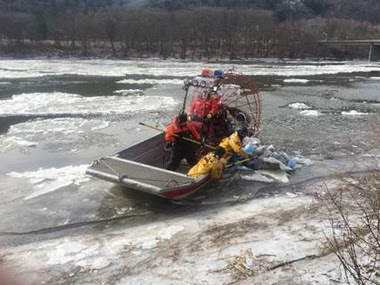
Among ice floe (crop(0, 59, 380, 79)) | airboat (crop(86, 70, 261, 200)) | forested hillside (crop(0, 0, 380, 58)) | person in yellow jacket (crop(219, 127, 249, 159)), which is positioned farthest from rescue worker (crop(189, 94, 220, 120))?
forested hillside (crop(0, 0, 380, 58))

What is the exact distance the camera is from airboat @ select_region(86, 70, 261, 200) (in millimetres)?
7152

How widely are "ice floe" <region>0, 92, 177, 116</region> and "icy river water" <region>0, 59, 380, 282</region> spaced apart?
0.04 metres

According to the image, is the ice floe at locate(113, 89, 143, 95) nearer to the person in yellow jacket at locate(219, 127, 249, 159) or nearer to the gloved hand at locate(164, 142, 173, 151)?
the gloved hand at locate(164, 142, 173, 151)

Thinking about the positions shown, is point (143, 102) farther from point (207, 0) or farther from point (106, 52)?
point (207, 0)

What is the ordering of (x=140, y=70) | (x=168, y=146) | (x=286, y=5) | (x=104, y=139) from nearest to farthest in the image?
1. (x=168, y=146)
2. (x=104, y=139)
3. (x=140, y=70)
4. (x=286, y=5)

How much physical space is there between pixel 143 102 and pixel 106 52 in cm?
4224

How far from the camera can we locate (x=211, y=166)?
7781mm

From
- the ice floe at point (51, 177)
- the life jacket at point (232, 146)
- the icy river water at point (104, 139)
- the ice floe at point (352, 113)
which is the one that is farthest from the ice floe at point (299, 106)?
the ice floe at point (51, 177)

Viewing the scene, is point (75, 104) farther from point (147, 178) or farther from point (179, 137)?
point (147, 178)

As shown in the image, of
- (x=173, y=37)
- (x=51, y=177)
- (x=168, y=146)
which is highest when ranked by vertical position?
(x=173, y=37)

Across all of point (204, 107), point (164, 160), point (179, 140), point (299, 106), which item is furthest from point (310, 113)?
point (179, 140)

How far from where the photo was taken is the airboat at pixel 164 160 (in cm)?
715

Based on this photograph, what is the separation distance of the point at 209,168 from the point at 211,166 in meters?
0.06

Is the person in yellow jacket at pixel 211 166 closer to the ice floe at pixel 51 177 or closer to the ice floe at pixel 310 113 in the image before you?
the ice floe at pixel 51 177
